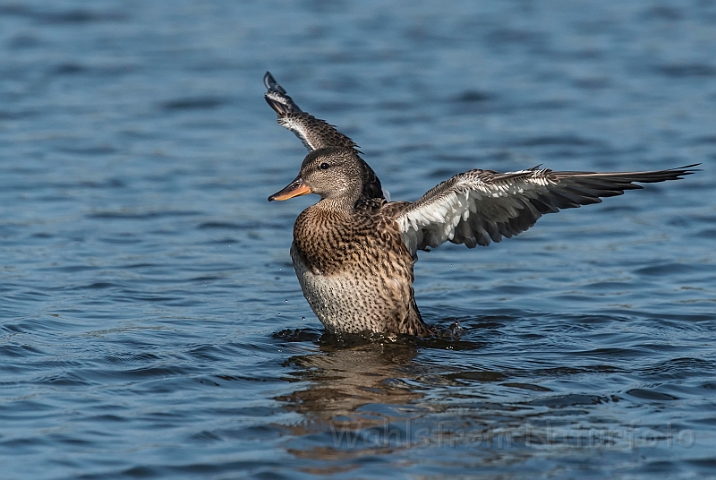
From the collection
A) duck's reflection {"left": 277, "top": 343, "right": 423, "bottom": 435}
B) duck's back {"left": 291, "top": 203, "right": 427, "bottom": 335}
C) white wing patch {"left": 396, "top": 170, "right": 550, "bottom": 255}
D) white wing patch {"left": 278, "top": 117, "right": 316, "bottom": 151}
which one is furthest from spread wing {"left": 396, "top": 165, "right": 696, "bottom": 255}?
white wing patch {"left": 278, "top": 117, "right": 316, "bottom": 151}

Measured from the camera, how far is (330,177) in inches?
316

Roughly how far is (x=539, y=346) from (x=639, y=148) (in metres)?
5.84

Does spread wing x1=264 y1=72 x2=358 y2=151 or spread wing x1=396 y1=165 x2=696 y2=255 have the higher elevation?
spread wing x1=264 y1=72 x2=358 y2=151

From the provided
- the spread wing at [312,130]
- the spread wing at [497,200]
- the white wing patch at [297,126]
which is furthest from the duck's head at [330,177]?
the white wing patch at [297,126]

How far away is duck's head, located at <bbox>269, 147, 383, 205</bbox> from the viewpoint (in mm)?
7980

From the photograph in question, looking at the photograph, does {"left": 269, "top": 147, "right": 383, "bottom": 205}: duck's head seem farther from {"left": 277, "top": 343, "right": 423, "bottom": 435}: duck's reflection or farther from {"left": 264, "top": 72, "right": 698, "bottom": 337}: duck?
{"left": 277, "top": 343, "right": 423, "bottom": 435}: duck's reflection

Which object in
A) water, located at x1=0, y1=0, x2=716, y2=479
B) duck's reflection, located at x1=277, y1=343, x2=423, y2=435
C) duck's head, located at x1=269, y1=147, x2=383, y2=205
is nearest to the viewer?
water, located at x1=0, y1=0, x2=716, y2=479

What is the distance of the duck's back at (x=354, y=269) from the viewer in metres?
7.88

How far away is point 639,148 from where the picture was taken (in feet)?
43.0

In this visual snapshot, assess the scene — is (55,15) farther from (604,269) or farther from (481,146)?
(604,269)

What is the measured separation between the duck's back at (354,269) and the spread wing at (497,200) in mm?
197

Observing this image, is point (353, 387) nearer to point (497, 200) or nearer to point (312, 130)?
point (497, 200)

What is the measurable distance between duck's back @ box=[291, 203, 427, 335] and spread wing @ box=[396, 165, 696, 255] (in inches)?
7.8

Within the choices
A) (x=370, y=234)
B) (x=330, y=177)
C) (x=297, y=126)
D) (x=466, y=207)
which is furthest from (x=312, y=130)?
(x=466, y=207)
